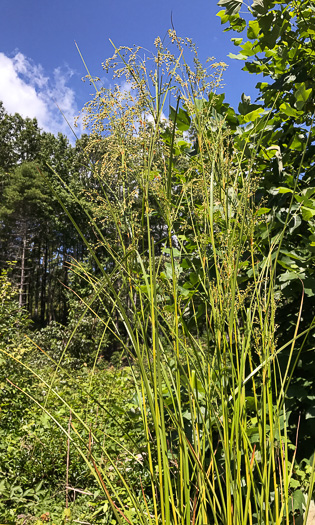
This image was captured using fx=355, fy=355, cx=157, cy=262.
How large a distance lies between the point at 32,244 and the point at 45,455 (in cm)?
2455

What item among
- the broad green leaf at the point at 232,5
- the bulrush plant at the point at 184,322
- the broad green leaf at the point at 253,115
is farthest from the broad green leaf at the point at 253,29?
the bulrush plant at the point at 184,322

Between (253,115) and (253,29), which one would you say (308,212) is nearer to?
(253,115)

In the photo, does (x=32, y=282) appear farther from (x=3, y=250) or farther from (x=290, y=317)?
(x=290, y=317)

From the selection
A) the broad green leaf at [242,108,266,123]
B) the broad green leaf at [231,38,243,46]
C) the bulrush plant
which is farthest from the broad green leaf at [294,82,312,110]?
the broad green leaf at [231,38,243,46]

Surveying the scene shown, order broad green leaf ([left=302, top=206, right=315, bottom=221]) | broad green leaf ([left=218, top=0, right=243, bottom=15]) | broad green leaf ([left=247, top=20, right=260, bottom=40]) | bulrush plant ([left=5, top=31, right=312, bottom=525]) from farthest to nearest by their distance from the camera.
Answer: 1. broad green leaf ([left=247, top=20, right=260, bottom=40])
2. broad green leaf ([left=218, top=0, right=243, bottom=15])
3. broad green leaf ([left=302, top=206, right=315, bottom=221])
4. bulrush plant ([left=5, top=31, right=312, bottom=525])

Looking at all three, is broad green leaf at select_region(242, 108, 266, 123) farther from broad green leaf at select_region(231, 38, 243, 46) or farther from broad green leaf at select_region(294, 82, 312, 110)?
broad green leaf at select_region(231, 38, 243, 46)

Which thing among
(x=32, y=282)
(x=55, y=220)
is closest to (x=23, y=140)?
(x=55, y=220)

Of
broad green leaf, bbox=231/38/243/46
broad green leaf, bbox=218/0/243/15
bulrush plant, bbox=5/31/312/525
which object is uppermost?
broad green leaf, bbox=231/38/243/46

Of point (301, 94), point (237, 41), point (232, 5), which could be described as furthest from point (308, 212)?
point (237, 41)

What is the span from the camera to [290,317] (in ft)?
4.76

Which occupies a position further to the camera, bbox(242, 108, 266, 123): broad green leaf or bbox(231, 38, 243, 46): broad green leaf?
bbox(231, 38, 243, 46): broad green leaf

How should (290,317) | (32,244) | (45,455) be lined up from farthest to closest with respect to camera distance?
(32,244), (45,455), (290,317)

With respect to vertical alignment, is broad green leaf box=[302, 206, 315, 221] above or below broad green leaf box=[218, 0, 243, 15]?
below

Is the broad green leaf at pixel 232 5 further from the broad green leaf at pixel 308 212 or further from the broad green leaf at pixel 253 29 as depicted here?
the broad green leaf at pixel 308 212
